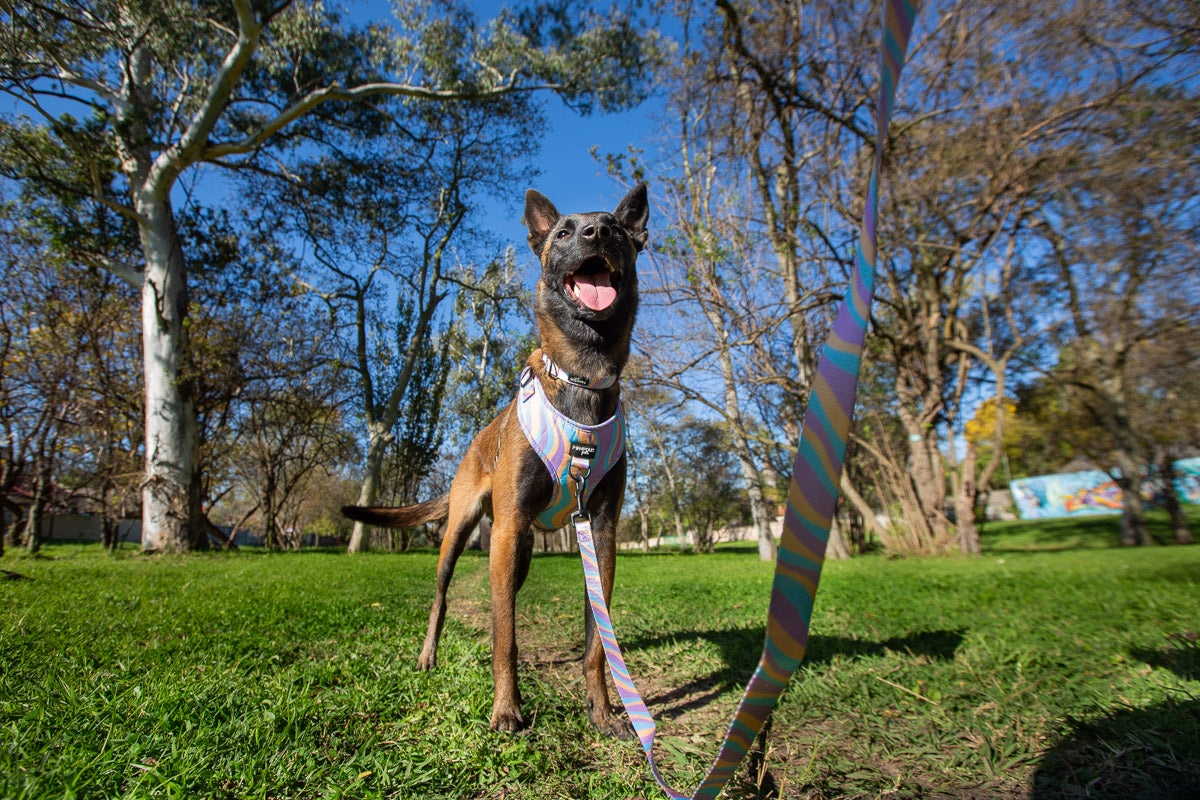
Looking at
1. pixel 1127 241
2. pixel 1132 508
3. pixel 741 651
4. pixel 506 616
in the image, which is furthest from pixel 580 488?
pixel 1132 508

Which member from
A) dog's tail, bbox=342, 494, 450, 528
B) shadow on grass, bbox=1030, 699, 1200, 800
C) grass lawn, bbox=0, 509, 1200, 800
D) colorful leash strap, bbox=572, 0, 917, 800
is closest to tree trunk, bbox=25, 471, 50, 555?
grass lawn, bbox=0, 509, 1200, 800

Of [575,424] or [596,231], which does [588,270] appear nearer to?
[596,231]

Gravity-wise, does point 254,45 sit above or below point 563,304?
above

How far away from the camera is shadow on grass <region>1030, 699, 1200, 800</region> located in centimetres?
144

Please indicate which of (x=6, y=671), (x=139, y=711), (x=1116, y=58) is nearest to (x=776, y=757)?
(x=139, y=711)

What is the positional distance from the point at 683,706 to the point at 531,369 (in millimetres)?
1873

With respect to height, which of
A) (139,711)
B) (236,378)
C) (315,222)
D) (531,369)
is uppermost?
(315,222)

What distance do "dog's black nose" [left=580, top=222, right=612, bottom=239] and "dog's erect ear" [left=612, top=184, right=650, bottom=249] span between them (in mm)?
456

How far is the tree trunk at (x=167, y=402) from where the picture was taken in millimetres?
9711

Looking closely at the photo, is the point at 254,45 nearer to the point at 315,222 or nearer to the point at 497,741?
the point at 315,222

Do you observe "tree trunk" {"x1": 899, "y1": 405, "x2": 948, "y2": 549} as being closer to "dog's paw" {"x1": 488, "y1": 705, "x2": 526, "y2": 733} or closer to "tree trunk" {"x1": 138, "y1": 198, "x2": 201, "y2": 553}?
"dog's paw" {"x1": 488, "y1": 705, "x2": 526, "y2": 733}

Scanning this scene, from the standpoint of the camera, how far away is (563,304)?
2.54 m

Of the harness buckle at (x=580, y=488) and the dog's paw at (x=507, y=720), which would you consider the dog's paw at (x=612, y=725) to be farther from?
the harness buckle at (x=580, y=488)

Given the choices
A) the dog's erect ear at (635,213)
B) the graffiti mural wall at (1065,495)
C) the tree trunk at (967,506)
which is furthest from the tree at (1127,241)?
the graffiti mural wall at (1065,495)
